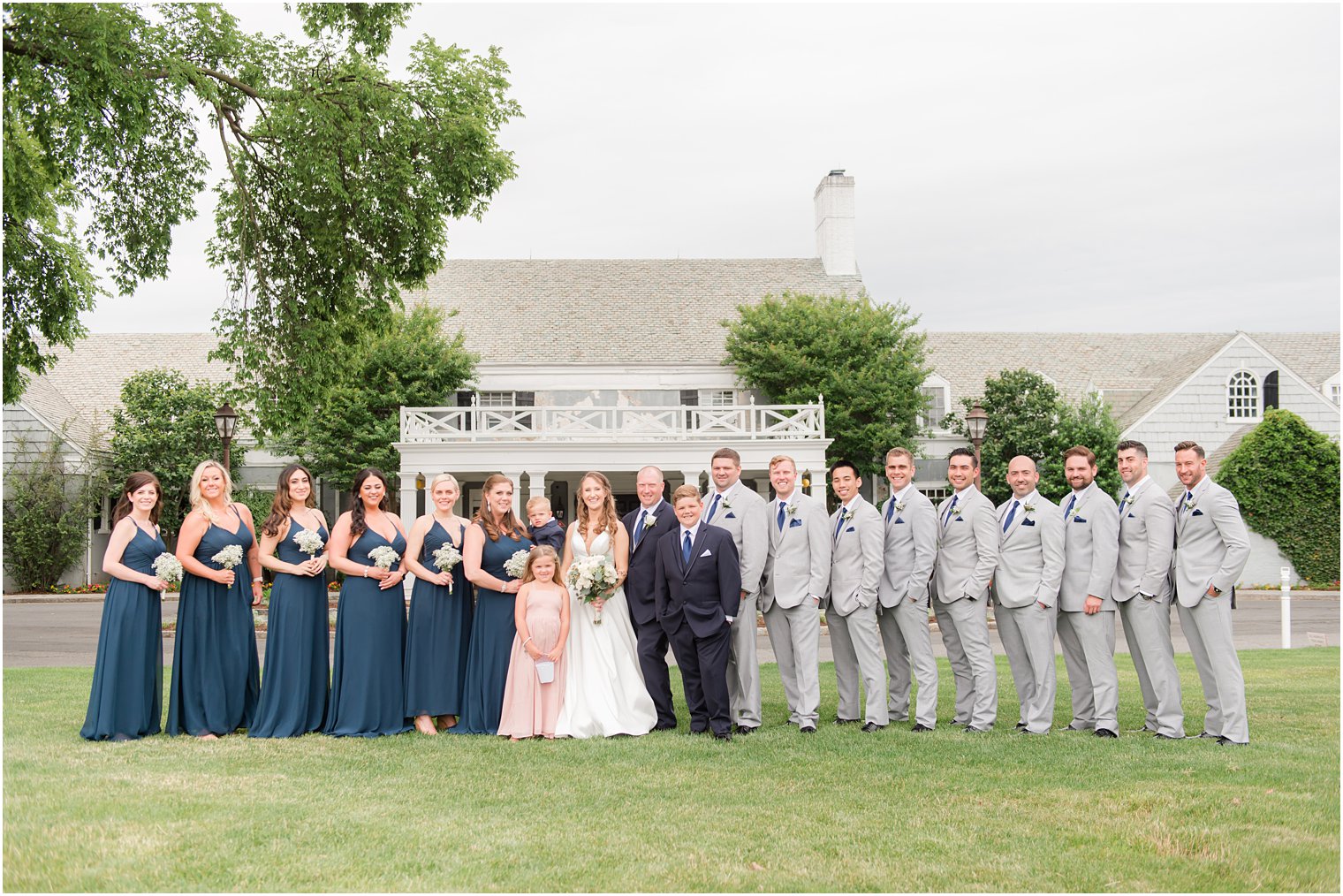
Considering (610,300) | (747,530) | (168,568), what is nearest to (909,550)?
(747,530)

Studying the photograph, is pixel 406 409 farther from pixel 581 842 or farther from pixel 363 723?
pixel 581 842

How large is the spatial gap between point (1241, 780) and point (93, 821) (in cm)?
681

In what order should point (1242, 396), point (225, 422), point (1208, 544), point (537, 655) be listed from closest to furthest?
point (1208, 544) → point (537, 655) → point (225, 422) → point (1242, 396)

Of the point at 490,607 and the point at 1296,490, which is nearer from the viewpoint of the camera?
the point at 490,607

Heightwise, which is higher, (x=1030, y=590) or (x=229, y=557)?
(x=229, y=557)

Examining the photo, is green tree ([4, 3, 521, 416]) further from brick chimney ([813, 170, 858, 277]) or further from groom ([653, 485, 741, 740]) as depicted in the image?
brick chimney ([813, 170, 858, 277])

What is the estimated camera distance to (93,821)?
6027mm

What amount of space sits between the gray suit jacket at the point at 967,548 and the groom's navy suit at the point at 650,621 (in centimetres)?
223

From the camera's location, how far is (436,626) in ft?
30.0

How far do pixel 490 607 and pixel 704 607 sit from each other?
179 cm

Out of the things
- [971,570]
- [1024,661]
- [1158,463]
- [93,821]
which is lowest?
[93,821]

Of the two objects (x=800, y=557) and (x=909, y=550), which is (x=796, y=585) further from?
(x=909, y=550)

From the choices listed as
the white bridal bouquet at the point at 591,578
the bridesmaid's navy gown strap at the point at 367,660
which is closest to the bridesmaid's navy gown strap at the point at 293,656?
the bridesmaid's navy gown strap at the point at 367,660

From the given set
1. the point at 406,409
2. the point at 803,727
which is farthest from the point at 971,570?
the point at 406,409
